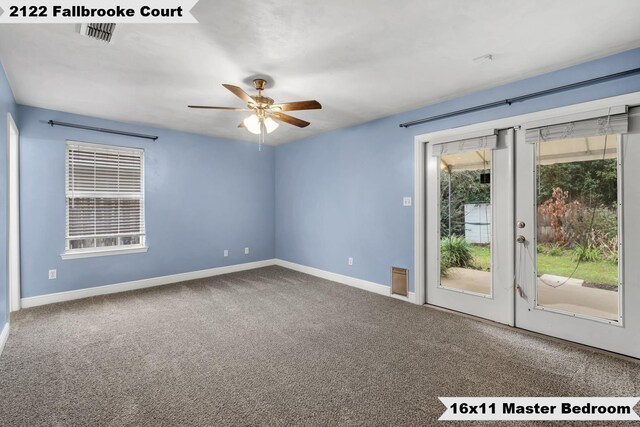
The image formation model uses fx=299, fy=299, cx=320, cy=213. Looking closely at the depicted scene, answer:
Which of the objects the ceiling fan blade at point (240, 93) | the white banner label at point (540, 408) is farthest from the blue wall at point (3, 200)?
the white banner label at point (540, 408)

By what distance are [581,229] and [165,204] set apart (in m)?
5.27

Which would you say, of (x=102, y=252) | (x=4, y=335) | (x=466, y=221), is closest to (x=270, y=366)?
(x=4, y=335)

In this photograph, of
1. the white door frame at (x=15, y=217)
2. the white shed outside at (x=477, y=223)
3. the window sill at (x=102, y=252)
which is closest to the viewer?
the white shed outside at (x=477, y=223)

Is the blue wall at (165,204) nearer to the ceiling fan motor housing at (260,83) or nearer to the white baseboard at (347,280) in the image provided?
the white baseboard at (347,280)

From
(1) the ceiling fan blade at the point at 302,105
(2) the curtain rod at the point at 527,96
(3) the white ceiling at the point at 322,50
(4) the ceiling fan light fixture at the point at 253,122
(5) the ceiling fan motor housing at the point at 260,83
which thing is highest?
(3) the white ceiling at the point at 322,50

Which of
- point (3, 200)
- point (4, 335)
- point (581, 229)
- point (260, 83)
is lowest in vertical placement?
point (4, 335)

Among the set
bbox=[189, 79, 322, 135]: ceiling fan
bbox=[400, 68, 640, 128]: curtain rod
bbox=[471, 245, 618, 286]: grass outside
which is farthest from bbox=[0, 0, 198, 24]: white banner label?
bbox=[471, 245, 618, 286]: grass outside

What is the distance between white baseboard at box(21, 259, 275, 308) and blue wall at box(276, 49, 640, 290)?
0.93m

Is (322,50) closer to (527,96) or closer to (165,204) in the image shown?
(527,96)

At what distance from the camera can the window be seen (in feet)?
13.2

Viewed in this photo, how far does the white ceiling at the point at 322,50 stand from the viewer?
6.42 feet

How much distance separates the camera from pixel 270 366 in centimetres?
235

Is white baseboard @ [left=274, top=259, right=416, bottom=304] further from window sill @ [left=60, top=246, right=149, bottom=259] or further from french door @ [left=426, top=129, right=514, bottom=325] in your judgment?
window sill @ [left=60, top=246, right=149, bottom=259]

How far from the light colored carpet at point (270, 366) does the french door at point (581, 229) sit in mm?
281
